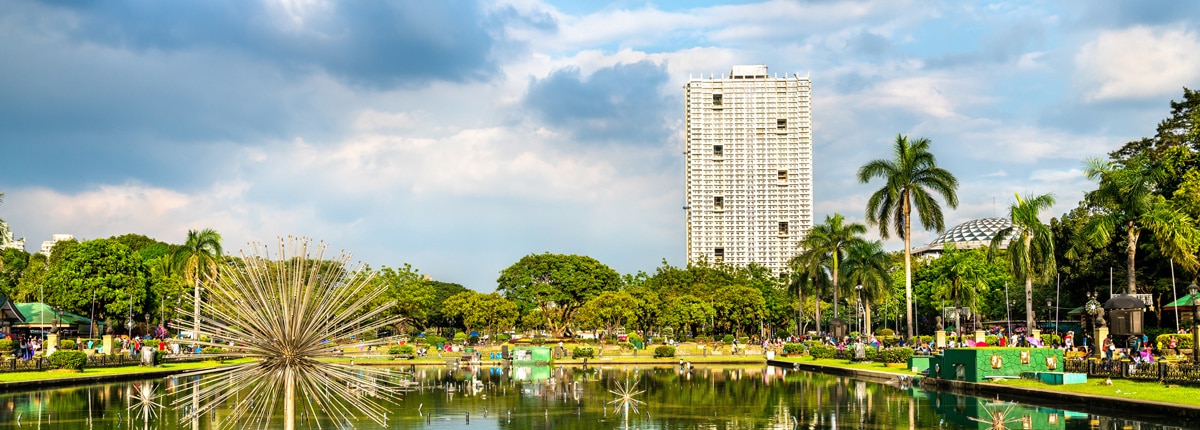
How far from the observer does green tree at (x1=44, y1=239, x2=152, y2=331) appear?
8150cm

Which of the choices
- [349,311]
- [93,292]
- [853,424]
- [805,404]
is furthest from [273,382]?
[93,292]

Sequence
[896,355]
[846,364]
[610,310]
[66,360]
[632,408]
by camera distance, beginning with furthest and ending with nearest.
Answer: [610,310] < [846,364] < [896,355] < [66,360] < [632,408]

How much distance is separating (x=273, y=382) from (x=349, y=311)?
62.5 inches

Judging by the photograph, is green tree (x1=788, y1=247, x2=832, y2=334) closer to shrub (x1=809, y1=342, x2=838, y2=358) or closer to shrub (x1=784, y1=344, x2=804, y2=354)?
shrub (x1=784, y1=344, x2=804, y2=354)

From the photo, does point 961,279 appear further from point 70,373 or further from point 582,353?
point 70,373

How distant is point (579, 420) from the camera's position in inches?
1254

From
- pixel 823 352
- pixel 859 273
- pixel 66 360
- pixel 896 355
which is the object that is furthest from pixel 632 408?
pixel 859 273

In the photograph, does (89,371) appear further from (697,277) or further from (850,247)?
(697,277)

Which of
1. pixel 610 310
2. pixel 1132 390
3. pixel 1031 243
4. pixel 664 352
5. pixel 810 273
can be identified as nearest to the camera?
pixel 1132 390

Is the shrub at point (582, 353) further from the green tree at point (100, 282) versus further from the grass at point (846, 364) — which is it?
the green tree at point (100, 282)

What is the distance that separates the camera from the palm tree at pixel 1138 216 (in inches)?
2233

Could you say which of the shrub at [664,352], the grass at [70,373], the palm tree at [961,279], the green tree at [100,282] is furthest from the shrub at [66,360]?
the palm tree at [961,279]

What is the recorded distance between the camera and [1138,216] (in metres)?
60.6

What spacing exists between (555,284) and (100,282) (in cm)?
4338
